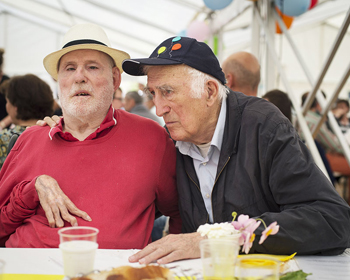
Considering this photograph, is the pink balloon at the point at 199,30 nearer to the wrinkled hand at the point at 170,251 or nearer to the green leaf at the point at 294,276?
the wrinkled hand at the point at 170,251

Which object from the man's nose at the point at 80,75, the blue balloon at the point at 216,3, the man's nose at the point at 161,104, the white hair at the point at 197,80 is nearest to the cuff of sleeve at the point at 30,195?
the man's nose at the point at 80,75

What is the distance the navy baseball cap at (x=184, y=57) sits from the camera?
6.28 feet

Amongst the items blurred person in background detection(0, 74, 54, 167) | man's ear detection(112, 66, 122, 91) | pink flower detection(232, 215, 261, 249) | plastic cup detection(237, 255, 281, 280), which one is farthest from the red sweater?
blurred person in background detection(0, 74, 54, 167)

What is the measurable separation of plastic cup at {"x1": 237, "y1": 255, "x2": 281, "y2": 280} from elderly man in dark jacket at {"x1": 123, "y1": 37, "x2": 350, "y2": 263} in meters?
0.46

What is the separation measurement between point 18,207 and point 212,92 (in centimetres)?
115

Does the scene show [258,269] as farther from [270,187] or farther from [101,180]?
[101,180]

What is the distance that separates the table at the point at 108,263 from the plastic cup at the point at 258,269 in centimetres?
32

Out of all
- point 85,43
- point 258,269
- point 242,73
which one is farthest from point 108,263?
point 242,73

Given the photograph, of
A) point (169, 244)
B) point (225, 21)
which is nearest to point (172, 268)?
point (169, 244)

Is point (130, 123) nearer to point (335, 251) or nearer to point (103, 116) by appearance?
point (103, 116)

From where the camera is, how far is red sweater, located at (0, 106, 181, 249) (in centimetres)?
202

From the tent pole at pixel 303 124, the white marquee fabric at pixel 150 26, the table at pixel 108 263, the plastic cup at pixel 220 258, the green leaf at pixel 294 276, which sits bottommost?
the table at pixel 108 263

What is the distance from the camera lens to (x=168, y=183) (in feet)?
7.26

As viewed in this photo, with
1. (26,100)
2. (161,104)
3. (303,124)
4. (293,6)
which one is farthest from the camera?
(293,6)
